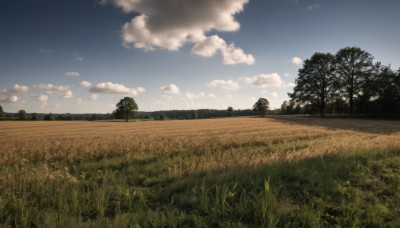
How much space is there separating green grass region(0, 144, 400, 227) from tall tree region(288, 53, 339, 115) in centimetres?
5136

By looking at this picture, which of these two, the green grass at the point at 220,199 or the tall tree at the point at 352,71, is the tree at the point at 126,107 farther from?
the green grass at the point at 220,199

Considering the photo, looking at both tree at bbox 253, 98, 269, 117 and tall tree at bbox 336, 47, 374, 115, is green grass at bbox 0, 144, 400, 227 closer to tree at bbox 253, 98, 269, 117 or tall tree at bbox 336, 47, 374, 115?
tall tree at bbox 336, 47, 374, 115

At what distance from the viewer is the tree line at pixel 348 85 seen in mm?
45812

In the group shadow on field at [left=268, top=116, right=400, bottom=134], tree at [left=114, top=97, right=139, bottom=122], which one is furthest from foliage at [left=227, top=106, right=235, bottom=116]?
shadow on field at [left=268, top=116, right=400, bottom=134]

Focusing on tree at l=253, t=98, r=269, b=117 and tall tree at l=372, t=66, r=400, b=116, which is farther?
tree at l=253, t=98, r=269, b=117

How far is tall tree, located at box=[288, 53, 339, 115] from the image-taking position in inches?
2117

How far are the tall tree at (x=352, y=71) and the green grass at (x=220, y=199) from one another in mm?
50807

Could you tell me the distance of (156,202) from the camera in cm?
561

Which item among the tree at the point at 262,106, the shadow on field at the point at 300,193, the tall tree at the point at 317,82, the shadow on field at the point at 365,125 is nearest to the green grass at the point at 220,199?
the shadow on field at the point at 300,193

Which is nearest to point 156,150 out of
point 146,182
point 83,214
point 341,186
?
point 146,182

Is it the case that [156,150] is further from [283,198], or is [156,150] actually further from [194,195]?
[283,198]

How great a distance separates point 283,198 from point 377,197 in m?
2.31

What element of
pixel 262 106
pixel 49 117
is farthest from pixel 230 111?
pixel 49 117

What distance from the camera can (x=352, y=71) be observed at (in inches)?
2019
